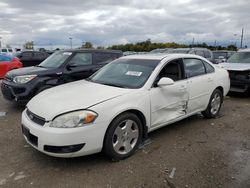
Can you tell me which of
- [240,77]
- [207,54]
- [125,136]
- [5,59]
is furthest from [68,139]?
[207,54]

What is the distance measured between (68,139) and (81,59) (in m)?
4.37

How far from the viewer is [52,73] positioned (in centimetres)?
628

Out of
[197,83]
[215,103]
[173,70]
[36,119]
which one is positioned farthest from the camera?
[215,103]

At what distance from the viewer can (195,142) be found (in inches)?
167

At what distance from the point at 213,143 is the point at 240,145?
443 mm

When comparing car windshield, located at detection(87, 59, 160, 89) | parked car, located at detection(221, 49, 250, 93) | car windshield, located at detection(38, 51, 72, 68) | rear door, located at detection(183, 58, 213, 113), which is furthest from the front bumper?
parked car, located at detection(221, 49, 250, 93)

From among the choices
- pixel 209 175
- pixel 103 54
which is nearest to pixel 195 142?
pixel 209 175

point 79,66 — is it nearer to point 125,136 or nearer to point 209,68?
point 209,68

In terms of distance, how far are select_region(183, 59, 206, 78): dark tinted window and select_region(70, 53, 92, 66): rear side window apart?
129 inches

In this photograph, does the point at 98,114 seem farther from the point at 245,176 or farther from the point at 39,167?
the point at 245,176

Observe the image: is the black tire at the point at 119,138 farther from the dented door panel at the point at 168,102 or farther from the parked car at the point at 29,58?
the parked car at the point at 29,58

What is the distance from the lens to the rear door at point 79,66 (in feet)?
21.6

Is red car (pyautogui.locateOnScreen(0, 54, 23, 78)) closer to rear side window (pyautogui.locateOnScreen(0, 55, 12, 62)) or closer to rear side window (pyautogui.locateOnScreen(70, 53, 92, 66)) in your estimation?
rear side window (pyautogui.locateOnScreen(0, 55, 12, 62))

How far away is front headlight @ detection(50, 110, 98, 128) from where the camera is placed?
3.07 meters
